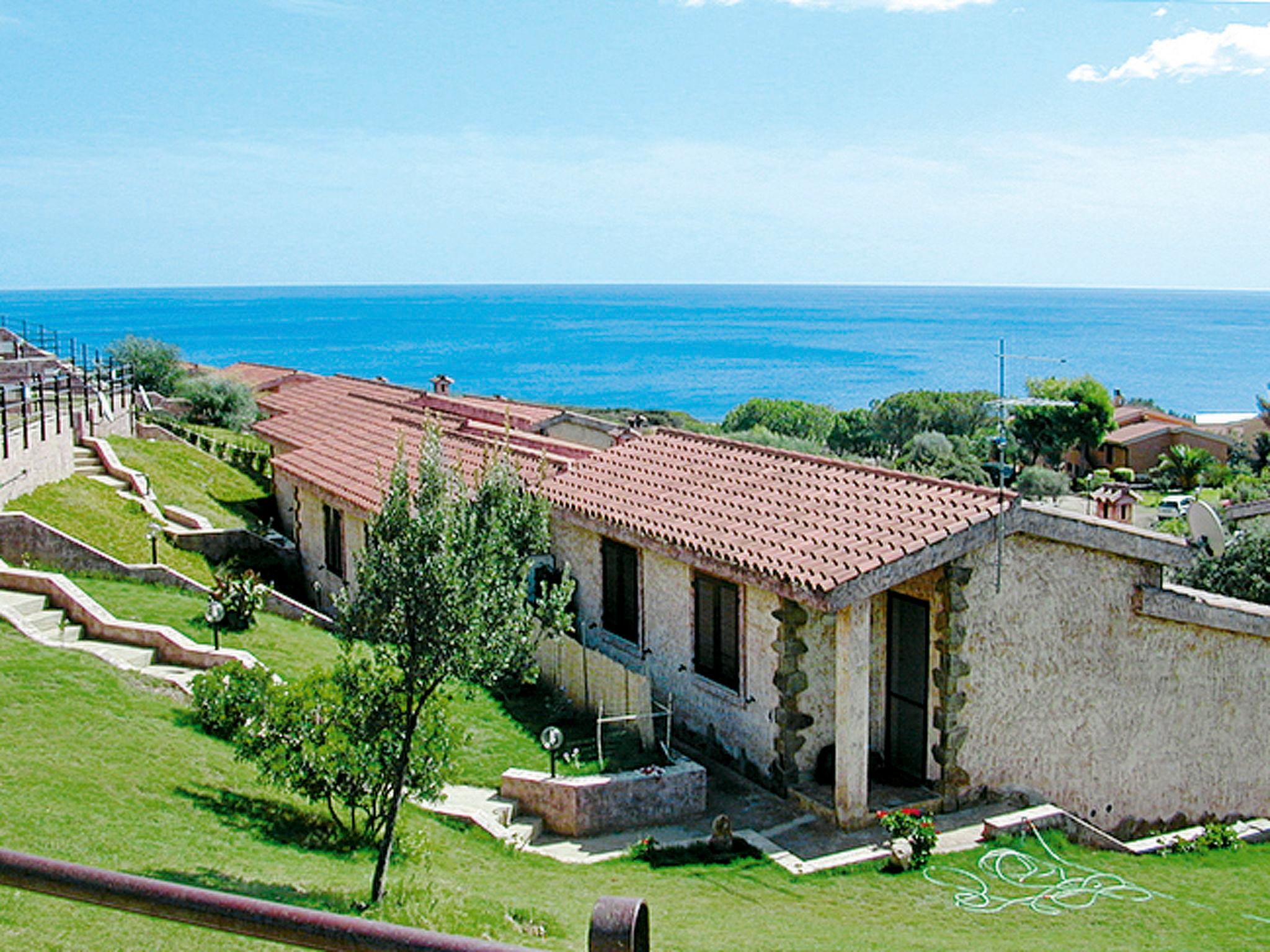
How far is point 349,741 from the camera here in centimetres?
1051

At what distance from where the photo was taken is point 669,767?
1435 centimetres

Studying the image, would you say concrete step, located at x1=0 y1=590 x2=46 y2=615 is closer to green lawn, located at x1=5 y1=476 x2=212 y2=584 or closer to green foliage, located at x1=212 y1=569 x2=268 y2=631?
green foliage, located at x1=212 y1=569 x2=268 y2=631

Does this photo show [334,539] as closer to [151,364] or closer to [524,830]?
[524,830]

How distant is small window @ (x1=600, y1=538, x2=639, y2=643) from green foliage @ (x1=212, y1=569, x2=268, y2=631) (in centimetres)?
587

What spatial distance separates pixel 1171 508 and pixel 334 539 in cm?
5041

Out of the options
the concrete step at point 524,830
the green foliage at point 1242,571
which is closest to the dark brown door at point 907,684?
the concrete step at point 524,830

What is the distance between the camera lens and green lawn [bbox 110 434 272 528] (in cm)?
2725

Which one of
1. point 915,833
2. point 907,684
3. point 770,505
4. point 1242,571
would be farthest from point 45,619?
point 1242,571

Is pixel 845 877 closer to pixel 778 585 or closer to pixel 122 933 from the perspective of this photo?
pixel 778 585

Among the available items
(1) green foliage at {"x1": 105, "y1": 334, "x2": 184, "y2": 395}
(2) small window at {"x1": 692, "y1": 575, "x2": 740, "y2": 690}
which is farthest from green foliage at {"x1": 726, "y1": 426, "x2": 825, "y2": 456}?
(2) small window at {"x1": 692, "y1": 575, "x2": 740, "y2": 690}

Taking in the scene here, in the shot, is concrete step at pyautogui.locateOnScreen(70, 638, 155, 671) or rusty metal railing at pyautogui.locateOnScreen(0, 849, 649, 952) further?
concrete step at pyautogui.locateOnScreen(70, 638, 155, 671)

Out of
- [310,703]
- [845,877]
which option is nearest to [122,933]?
[310,703]

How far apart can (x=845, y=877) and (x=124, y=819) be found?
743cm

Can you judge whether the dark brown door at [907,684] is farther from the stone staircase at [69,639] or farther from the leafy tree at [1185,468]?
the leafy tree at [1185,468]
